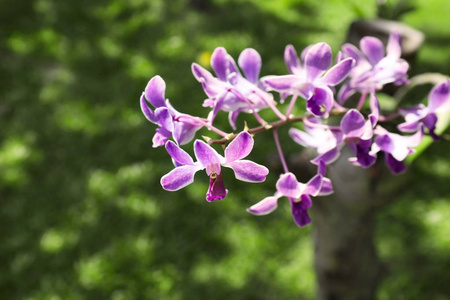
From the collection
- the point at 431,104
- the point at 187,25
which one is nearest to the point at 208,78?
the point at 431,104

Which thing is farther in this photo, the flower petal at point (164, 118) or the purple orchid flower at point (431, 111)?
the purple orchid flower at point (431, 111)

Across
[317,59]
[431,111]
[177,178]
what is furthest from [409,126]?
[177,178]

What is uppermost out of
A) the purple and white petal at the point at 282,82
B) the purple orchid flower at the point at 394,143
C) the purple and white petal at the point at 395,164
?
the purple and white petal at the point at 282,82

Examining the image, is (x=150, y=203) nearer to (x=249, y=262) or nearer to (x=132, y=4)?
(x=249, y=262)

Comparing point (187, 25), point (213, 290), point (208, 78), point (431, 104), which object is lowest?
point (213, 290)

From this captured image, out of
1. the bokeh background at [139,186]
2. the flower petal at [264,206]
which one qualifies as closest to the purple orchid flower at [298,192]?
the flower petal at [264,206]

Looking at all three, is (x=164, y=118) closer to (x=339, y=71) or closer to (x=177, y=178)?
(x=177, y=178)

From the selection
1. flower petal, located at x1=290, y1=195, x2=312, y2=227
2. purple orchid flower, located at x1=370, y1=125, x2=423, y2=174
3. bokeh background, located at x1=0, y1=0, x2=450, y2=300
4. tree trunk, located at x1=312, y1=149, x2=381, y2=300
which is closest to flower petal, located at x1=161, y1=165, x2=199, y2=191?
flower petal, located at x1=290, y1=195, x2=312, y2=227

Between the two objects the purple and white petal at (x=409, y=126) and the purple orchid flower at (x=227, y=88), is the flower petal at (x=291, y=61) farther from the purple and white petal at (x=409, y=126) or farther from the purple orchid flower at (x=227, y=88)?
the purple and white petal at (x=409, y=126)
